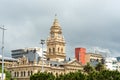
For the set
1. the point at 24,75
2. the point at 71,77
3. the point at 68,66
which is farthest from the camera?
the point at 68,66

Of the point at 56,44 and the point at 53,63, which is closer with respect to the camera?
the point at 53,63

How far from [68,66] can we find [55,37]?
15.2m

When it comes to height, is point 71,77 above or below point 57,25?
below

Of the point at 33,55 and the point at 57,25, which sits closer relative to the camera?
the point at 33,55

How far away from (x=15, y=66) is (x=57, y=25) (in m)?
30.4

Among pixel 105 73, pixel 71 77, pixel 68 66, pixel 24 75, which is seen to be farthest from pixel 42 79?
pixel 68 66

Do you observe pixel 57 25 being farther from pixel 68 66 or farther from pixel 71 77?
pixel 71 77

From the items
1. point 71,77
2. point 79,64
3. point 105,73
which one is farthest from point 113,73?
point 79,64

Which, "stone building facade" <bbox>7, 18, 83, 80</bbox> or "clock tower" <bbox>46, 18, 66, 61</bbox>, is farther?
"clock tower" <bbox>46, 18, 66, 61</bbox>

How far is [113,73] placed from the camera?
103m

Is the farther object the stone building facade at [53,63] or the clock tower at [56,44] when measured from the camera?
the clock tower at [56,44]

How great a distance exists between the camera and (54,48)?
191125mm

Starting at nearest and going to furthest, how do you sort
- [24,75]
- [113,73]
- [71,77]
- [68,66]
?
1. [113,73]
2. [71,77]
3. [24,75]
4. [68,66]

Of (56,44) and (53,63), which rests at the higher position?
(56,44)
